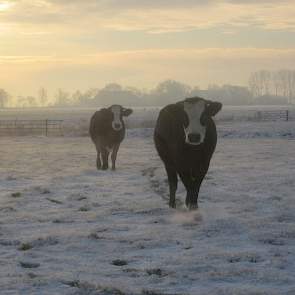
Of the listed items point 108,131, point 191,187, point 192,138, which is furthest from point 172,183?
point 108,131

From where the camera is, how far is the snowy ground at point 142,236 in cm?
523

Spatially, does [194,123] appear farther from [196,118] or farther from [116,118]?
[116,118]

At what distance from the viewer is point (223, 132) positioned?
35.8 metres

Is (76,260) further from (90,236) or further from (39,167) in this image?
(39,167)

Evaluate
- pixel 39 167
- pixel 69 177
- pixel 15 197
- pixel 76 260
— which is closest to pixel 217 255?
pixel 76 260

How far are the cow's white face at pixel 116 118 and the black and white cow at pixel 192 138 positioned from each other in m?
6.62

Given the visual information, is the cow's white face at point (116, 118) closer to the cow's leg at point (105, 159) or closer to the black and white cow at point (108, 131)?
the black and white cow at point (108, 131)

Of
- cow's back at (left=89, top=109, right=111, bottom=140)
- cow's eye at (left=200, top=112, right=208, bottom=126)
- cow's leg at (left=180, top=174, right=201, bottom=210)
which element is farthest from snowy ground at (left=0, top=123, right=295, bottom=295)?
cow's back at (left=89, top=109, right=111, bottom=140)

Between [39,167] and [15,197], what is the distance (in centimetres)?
578

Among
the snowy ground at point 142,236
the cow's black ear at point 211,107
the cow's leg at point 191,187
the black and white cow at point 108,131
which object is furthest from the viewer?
the black and white cow at point 108,131

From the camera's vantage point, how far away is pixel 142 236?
712 cm

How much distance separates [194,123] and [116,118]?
7579 mm

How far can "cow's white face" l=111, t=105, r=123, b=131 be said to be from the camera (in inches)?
615

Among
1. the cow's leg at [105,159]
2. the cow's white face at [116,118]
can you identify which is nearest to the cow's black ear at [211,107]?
the cow's white face at [116,118]
